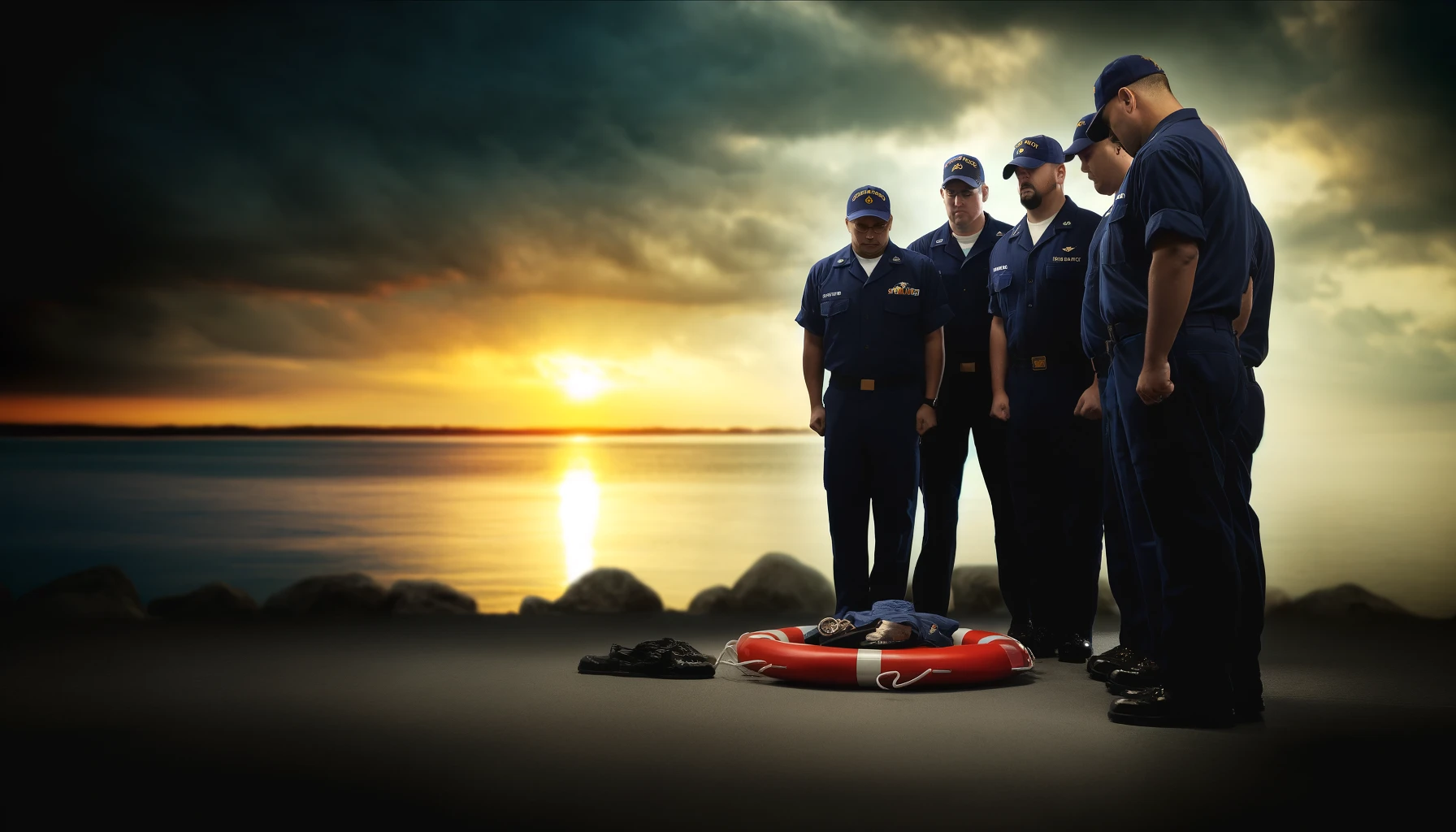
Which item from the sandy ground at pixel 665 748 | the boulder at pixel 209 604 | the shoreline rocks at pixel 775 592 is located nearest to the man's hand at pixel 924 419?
the sandy ground at pixel 665 748

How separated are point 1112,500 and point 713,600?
303cm

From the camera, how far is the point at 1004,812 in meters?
2.04

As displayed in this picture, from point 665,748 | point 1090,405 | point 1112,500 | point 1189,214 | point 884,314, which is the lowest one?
point 665,748

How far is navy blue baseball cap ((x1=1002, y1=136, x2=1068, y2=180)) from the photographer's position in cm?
422

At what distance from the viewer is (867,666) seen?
136 inches

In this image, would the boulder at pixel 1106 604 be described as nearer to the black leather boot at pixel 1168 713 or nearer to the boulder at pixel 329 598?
the black leather boot at pixel 1168 713

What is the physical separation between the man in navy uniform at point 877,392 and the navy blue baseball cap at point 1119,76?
4.59 feet

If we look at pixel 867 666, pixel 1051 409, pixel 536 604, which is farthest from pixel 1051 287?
pixel 536 604

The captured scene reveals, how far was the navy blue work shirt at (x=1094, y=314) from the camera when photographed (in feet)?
10.8

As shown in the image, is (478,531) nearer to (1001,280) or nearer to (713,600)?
(713,600)

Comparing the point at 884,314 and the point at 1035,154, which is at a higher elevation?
the point at 1035,154

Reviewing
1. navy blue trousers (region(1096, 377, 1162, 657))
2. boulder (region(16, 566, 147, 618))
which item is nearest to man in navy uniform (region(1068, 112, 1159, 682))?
navy blue trousers (region(1096, 377, 1162, 657))

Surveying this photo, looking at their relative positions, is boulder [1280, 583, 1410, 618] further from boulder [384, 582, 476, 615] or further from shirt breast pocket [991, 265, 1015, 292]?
boulder [384, 582, 476, 615]

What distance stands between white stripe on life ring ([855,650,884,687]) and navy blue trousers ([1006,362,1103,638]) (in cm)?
102
